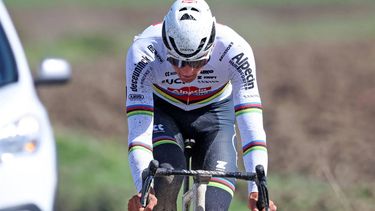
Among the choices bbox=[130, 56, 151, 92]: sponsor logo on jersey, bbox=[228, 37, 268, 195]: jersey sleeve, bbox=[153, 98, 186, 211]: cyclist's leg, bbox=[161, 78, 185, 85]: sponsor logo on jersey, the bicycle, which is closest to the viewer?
the bicycle

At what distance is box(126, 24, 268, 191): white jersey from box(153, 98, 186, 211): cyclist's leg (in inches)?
8.5

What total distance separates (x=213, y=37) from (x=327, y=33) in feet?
86.7

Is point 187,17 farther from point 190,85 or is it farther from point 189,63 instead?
point 190,85

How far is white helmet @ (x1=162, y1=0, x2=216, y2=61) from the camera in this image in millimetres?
7758

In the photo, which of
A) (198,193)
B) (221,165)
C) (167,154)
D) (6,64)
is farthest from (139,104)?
(6,64)

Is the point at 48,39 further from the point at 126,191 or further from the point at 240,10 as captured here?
the point at 126,191

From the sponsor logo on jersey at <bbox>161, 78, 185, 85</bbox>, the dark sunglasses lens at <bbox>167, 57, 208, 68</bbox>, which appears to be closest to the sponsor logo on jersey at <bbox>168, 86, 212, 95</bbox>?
the sponsor logo on jersey at <bbox>161, 78, 185, 85</bbox>

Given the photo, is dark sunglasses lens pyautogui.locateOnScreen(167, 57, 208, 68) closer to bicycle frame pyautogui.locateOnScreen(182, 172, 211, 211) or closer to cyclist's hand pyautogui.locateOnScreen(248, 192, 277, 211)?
bicycle frame pyautogui.locateOnScreen(182, 172, 211, 211)

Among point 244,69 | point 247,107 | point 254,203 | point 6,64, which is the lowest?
point 254,203

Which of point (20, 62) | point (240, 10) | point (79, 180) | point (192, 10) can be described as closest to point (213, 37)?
point (192, 10)

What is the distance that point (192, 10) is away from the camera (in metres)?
7.96

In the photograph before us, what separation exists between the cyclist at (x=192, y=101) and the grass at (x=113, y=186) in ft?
8.94

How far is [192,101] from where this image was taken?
8938mm

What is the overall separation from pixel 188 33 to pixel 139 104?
0.78m
